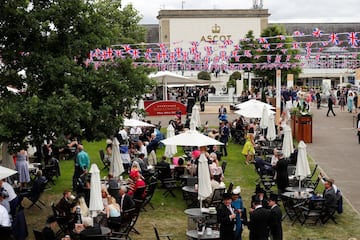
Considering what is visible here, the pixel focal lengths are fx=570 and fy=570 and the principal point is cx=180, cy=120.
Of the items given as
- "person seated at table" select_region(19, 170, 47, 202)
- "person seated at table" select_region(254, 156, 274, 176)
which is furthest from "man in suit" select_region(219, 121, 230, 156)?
"person seated at table" select_region(19, 170, 47, 202)

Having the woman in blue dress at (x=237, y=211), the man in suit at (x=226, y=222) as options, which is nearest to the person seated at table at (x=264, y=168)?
the woman in blue dress at (x=237, y=211)

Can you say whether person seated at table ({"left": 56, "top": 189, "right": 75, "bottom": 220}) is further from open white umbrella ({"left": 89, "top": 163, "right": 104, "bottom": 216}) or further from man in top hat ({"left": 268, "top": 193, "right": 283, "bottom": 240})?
man in top hat ({"left": 268, "top": 193, "right": 283, "bottom": 240})

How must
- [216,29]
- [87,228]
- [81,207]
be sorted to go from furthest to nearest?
[216,29] < [81,207] < [87,228]

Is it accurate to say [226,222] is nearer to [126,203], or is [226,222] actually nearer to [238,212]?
[238,212]

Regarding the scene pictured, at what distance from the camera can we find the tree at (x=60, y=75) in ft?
38.3

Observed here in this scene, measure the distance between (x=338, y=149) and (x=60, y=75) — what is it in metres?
15.6

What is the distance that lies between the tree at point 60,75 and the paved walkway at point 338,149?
7060 mm

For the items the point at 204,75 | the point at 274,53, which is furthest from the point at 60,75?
the point at 204,75

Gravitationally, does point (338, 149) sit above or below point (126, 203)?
below

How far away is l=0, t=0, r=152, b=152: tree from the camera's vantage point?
1167 centimetres

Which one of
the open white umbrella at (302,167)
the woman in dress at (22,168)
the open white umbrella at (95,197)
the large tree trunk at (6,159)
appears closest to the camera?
the open white umbrella at (95,197)

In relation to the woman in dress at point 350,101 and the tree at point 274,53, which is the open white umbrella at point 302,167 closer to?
the woman in dress at point 350,101

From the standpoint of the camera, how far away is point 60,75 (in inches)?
497

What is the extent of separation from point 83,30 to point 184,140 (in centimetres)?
526
